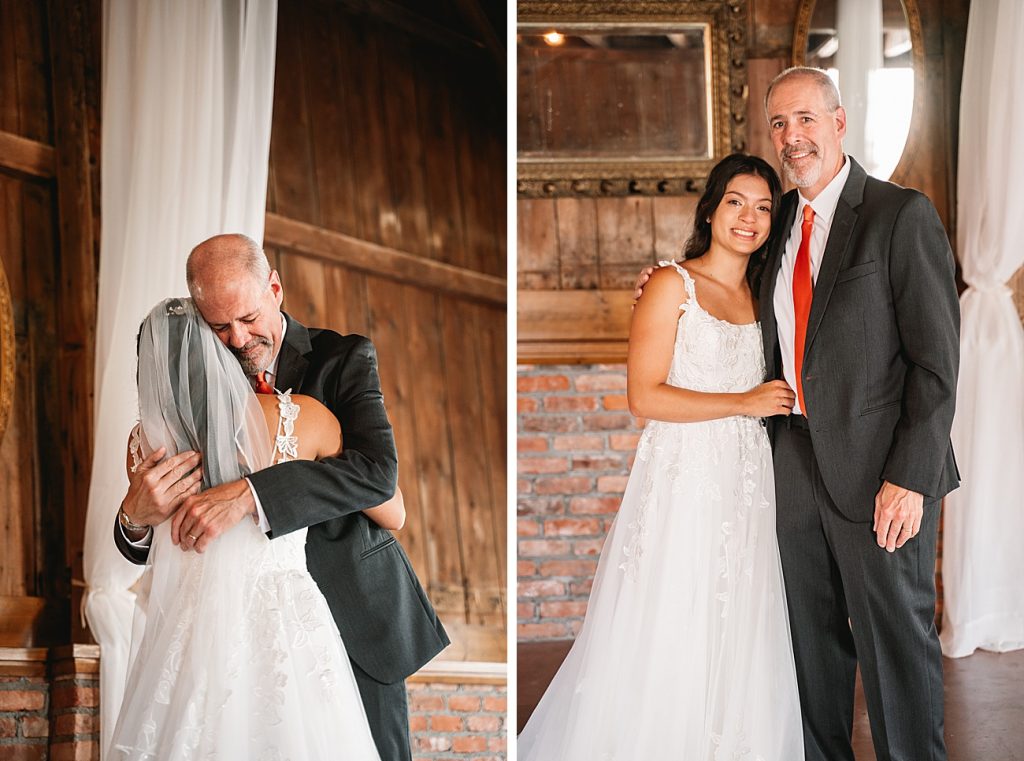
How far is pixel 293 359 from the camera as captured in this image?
2.48 meters

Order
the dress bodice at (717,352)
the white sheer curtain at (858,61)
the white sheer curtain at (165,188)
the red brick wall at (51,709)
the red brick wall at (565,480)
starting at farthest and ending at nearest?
the red brick wall at (565,480) → the white sheer curtain at (858,61) → the red brick wall at (51,709) → the white sheer curtain at (165,188) → the dress bodice at (717,352)

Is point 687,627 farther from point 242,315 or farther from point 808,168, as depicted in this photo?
point 242,315

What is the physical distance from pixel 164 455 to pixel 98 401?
3.33 ft

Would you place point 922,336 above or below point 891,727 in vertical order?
above

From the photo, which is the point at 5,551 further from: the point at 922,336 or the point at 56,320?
the point at 922,336

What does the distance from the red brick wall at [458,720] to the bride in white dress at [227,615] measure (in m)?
1.62

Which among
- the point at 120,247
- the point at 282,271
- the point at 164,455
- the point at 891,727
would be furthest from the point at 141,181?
the point at 891,727

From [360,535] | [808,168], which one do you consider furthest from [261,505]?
[808,168]

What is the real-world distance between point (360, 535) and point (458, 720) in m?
1.59

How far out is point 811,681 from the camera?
256cm

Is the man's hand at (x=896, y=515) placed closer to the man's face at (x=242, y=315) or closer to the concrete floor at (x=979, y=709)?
the concrete floor at (x=979, y=709)

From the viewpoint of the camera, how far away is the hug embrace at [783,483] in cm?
240

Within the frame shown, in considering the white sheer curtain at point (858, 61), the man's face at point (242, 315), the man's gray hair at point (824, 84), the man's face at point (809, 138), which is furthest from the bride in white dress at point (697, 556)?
the white sheer curtain at point (858, 61)

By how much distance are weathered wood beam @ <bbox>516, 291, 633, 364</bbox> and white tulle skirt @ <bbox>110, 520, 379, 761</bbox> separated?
214 centimetres
